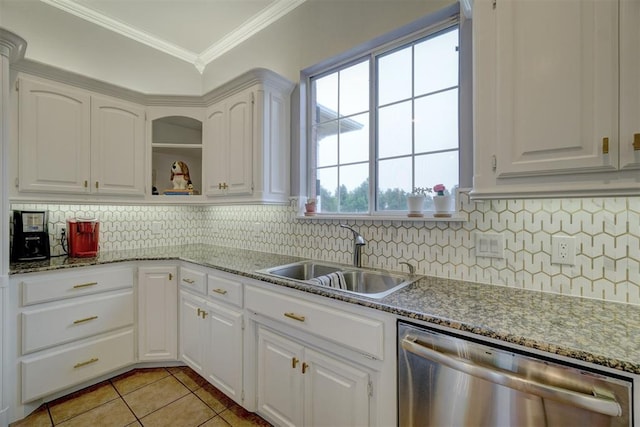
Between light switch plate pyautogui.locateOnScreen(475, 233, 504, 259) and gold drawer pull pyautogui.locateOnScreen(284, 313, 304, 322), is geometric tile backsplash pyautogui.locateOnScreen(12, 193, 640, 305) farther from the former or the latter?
gold drawer pull pyautogui.locateOnScreen(284, 313, 304, 322)

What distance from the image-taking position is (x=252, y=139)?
218 cm

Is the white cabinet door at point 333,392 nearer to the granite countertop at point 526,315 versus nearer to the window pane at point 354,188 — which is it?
the granite countertop at point 526,315

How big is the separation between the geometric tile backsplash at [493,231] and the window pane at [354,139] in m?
0.50

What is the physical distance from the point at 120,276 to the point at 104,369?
67 centimetres

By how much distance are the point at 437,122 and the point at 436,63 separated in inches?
14.3

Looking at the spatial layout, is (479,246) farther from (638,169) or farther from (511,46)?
(511,46)

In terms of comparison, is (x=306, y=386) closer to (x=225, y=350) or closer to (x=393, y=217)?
(x=225, y=350)

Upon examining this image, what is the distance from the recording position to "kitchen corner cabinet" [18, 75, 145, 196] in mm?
1960

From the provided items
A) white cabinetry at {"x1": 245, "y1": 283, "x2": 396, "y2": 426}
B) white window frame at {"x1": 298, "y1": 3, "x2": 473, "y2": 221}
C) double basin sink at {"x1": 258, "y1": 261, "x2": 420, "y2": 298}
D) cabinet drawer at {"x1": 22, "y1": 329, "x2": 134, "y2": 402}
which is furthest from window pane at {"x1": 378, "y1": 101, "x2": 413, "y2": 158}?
cabinet drawer at {"x1": 22, "y1": 329, "x2": 134, "y2": 402}

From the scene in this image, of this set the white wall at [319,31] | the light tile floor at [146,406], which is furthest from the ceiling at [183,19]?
the light tile floor at [146,406]

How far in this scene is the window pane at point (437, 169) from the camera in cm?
166

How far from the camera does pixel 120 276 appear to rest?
215 cm

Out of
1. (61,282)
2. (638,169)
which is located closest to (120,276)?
(61,282)

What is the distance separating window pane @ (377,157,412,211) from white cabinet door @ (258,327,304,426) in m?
1.05
